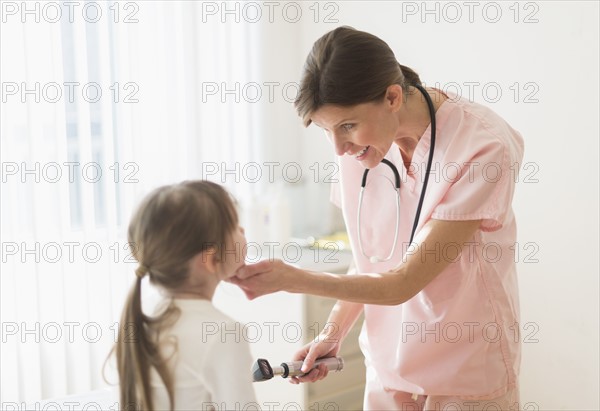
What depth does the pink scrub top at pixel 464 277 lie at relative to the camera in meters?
1.62

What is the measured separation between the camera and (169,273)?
1.37m

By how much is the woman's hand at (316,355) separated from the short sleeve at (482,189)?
16.4 inches

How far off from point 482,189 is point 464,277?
20cm

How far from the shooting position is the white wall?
2518 millimetres

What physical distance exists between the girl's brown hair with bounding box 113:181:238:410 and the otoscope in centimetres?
27

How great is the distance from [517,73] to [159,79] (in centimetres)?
132

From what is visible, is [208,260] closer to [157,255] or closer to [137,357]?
[157,255]

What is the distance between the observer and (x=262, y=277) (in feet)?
4.82

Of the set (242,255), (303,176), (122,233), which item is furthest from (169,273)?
(303,176)

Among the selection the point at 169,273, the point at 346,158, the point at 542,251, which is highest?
the point at 346,158

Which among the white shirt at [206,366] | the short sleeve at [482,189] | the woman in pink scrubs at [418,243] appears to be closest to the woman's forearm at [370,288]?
the woman in pink scrubs at [418,243]

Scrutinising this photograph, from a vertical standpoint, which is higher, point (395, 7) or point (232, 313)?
point (395, 7)

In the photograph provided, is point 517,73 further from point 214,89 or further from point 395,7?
point 214,89

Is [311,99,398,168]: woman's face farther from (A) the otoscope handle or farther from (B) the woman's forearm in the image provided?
(A) the otoscope handle
